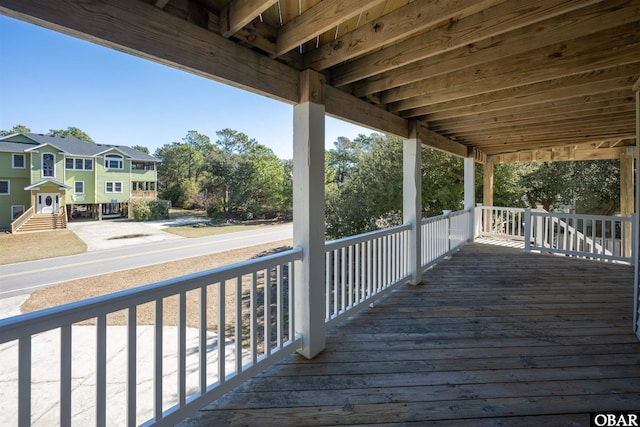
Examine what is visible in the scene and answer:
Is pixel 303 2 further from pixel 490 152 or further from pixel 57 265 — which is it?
pixel 490 152

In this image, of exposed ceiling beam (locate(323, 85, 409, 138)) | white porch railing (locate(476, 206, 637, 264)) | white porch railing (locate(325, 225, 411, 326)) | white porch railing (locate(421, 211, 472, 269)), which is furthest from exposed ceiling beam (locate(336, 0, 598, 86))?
white porch railing (locate(476, 206, 637, 264))

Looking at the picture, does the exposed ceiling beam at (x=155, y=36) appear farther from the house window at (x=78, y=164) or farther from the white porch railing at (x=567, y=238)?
the white porch railing at (x=567, y=238)

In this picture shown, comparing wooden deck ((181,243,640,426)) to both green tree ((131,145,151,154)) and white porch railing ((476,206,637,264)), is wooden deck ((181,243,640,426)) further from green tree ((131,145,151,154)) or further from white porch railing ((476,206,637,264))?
green tree ((131,145,151,154))

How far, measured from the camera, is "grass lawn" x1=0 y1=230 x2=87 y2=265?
10.7 feet

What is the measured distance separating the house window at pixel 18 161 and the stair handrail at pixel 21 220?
609 millimetres

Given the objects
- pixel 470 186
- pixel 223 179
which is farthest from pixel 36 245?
pixel 223 179

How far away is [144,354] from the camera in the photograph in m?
3.29

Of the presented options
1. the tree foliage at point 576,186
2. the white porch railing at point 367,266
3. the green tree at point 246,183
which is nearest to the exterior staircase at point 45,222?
the white porch railing at point 367,266

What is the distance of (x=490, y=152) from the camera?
6.78 meters

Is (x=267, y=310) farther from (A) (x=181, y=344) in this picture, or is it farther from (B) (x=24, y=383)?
(B) (x=24, y=383)

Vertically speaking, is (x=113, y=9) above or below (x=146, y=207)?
above

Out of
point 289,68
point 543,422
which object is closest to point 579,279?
point 543,422

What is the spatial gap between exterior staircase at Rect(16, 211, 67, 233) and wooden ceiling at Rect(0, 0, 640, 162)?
134 inches

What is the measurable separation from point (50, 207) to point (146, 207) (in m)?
3.67
